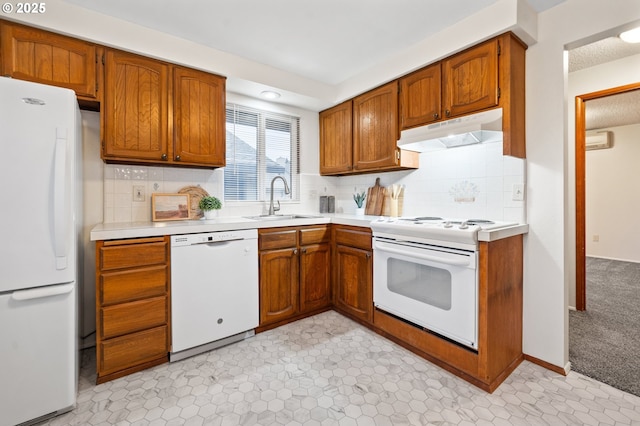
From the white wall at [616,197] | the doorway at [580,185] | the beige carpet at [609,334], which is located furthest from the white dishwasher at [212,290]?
the white wall at [616,197]

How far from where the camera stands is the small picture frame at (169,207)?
2469 mm

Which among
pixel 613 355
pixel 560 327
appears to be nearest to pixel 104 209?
pixel 560 327

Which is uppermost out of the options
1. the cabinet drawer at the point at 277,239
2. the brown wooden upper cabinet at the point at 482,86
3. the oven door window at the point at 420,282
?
the brown wooden upper cabinet at the point at 482,86

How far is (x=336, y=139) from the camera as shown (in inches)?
Result: 132

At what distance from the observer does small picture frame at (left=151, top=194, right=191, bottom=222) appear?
2469mm

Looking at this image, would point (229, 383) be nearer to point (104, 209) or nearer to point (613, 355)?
point (104, 209)

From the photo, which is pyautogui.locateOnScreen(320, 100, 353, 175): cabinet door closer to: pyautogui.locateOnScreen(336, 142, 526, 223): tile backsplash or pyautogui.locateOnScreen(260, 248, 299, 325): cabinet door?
pyautogui.locateOnScreen(336, 142, 526, 223): tile backsplash

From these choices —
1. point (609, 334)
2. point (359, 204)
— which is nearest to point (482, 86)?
point (359, 204)

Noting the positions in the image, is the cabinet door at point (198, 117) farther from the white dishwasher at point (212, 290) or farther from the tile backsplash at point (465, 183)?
the tile backsplash at point (465, 183)

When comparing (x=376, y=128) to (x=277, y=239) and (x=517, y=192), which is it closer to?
(x=517, y=192)

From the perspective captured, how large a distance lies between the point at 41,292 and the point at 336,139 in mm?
2773

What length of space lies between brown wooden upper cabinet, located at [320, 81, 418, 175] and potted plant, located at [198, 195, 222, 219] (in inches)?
55.2

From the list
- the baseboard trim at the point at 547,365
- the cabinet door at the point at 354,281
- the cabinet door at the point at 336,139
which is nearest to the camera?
the baseboard trim at the point at 547,365

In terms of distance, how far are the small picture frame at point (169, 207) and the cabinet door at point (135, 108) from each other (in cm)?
39
